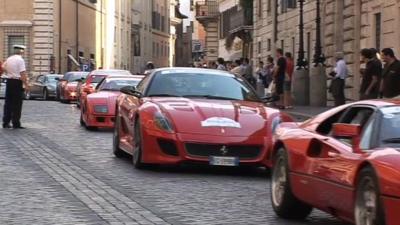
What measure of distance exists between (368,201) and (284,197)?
80.1 inches

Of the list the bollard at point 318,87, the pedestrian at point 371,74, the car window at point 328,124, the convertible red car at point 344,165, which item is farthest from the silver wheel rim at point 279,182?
the bollard at point 318,87

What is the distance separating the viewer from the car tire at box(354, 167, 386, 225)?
283 inches

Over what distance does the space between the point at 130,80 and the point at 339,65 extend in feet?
26.1

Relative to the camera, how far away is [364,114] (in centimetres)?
848

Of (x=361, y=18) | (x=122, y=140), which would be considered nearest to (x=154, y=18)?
(x=361, y=18)

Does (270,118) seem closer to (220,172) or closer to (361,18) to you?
(220,172)

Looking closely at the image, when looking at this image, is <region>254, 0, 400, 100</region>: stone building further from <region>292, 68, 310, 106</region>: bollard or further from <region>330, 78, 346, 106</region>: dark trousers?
<region>330, 78, 346, 106</region>: dark trousers

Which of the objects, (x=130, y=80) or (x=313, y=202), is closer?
(x=313, y=202)

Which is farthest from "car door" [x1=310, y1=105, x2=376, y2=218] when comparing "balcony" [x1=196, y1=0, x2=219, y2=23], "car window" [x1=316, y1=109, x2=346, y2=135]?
"balcony" [x1=196, y1=0, x2=219, y2=23]

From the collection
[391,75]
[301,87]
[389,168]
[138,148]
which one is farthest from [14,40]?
[389,168]

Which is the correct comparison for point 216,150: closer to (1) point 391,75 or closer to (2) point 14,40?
(1) point 391,75

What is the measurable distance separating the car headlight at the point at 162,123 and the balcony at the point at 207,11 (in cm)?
7030

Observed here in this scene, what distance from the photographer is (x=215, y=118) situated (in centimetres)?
1291

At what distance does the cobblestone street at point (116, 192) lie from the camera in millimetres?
9391
